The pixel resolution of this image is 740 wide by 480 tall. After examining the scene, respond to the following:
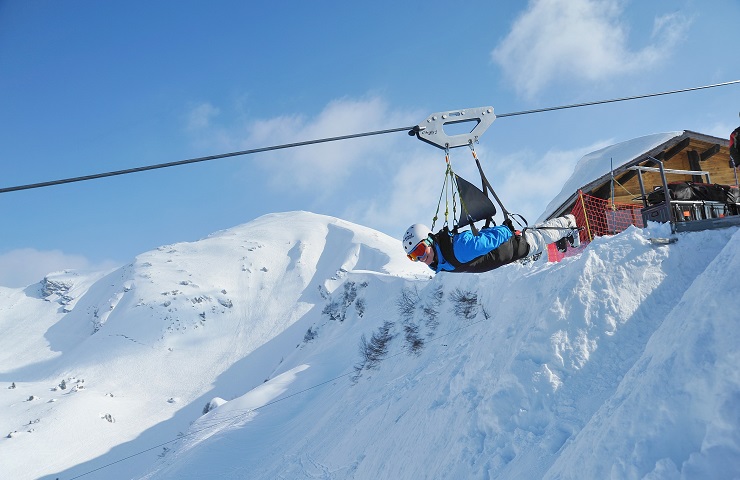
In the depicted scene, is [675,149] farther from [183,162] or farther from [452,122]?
[183,162]

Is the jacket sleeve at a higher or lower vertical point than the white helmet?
lower

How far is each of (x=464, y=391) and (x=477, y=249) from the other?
132 inches

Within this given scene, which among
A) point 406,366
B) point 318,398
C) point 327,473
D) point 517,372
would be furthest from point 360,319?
point 517,372

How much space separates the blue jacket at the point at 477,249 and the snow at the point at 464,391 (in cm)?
161

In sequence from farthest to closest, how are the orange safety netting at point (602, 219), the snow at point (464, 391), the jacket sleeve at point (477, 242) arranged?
the orange safety netting at point (602, 219) < the jacket sleeve at point (477, 242) < the snow at point (464, 391)

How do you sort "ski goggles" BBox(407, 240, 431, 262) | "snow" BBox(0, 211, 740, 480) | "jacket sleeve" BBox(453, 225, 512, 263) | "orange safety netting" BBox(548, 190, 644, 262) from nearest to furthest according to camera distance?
"snow" BBox(0, 211, 740, 480)
"jacket sleeve" BBox(453, 225, 512, 263)
"ski goggles" BBox(407, 240, 431, 262)
"orange safety netting" BBox(548, 190, 644, 262)

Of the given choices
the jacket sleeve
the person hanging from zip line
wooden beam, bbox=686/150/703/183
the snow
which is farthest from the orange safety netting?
the jacket sleeve

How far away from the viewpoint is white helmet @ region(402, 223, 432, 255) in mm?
6949

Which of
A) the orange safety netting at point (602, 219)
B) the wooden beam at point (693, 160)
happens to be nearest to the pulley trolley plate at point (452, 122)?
the orange safety netting at point (602, 219)

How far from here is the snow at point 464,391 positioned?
3.78m

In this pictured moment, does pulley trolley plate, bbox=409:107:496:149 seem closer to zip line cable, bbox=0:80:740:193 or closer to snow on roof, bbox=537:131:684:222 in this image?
zip line cable, bbox=0:80:740:193

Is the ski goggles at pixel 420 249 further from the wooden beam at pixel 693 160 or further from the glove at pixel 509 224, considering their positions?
the wooden beam at pixel 693 160

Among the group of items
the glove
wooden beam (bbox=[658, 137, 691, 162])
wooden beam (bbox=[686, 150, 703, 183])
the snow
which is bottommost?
the snow

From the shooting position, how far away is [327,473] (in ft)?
39.9
